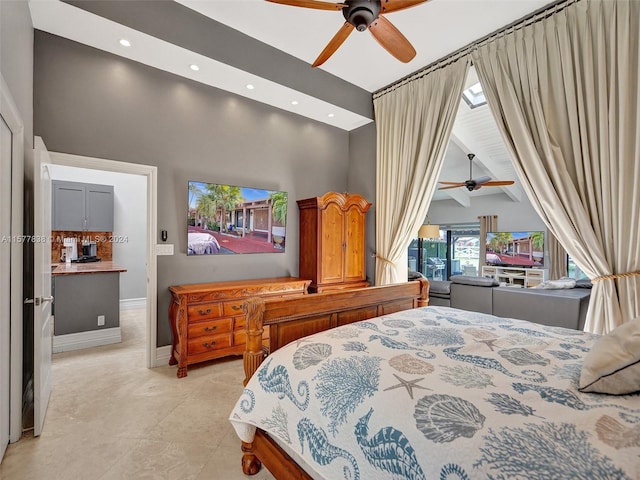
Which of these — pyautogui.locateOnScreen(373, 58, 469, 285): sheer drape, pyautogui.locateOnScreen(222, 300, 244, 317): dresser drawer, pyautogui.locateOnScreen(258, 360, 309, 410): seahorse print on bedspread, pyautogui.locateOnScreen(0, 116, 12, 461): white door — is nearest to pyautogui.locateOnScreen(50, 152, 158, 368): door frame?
pyautogui.locateOnScreen(222, 300, 244, 317): dresser drawer

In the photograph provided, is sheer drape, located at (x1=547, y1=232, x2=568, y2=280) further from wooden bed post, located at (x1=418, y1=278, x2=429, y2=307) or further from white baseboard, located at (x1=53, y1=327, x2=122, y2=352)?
white baseboard, located at (x1=53, y1=327, x2=122, y2=352)

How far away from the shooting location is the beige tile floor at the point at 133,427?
5.71 ft

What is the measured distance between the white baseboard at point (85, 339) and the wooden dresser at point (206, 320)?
1.18 meters

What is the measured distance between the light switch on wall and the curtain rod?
11.1ft

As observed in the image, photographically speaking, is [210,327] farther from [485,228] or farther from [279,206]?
[485,228]

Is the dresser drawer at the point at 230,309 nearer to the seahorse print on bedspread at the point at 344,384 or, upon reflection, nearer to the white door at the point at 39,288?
the white door at the point at 39,288

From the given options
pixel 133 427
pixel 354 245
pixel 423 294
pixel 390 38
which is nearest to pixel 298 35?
pixel 390 38

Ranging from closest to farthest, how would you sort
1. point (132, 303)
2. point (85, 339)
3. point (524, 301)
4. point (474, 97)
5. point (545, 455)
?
point (545, 455), point (85, 339), point (524, 301), point (474, 97), point (132, 303)

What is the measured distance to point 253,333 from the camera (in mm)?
1606

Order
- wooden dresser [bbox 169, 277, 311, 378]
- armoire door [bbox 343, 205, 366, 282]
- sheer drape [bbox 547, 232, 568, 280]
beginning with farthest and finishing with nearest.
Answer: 1. sheer drape [bbox 547, 232, 568, 280]
2. armoire door [bbox 343, 205, 366, 282]
3. wooden dresser [bbox 169, 277, 311, 378]

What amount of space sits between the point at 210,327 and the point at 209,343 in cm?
17

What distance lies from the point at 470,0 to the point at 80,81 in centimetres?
365

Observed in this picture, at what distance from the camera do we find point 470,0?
268 cm

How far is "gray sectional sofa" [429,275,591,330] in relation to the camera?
3611 millimetres
